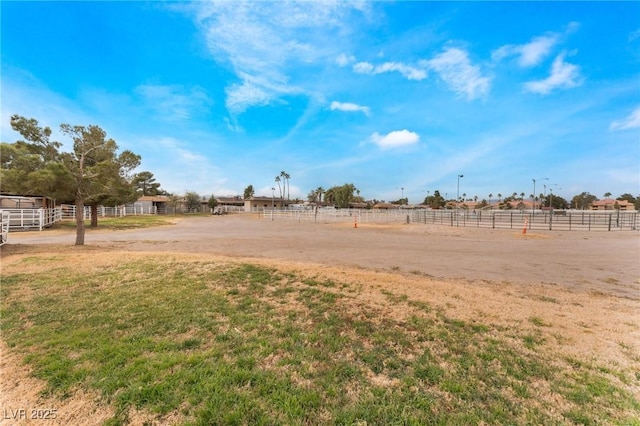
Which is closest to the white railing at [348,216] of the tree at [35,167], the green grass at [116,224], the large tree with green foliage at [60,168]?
the green grass at [116,224]

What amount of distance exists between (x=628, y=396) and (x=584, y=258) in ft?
33.2

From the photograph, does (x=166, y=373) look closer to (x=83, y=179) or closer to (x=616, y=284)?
(x=616, y=284)

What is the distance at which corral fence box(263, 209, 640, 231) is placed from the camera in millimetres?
26859

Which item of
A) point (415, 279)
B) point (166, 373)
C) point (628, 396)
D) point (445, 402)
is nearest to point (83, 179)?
point (166, 373)

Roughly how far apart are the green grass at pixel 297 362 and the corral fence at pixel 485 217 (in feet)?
79.3

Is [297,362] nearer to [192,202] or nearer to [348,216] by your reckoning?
[348,216]

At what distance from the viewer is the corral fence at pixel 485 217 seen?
26859 millimetres

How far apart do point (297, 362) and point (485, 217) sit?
3395 centimetres

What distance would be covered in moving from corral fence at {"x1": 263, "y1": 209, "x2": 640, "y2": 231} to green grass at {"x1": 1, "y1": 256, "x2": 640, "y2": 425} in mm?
24171

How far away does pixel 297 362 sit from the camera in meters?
3.03

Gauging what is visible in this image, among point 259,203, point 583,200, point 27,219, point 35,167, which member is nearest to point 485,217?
point 35,167

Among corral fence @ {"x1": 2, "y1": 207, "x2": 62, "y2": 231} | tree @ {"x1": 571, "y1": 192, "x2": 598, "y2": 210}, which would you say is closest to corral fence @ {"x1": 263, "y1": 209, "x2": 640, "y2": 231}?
corral fence @ {"x1": 2, "y1": 207, "x2": 62, "y2": 231}

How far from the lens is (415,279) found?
6.60 metres

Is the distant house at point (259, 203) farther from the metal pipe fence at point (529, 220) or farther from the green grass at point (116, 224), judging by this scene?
the metal pipe fence at point (529, 220)
